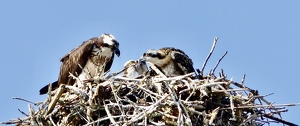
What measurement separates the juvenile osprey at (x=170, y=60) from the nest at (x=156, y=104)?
112 cm

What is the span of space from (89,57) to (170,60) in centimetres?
113

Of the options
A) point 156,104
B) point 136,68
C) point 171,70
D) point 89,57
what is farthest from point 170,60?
point 156,104

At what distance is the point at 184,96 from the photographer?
6078mm

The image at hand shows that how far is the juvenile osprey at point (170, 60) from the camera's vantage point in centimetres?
740

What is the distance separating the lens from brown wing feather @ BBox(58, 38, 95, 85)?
314 inches

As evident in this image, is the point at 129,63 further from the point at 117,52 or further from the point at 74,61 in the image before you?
the point at 74,61

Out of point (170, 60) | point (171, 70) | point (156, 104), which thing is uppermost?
point (170, 60)

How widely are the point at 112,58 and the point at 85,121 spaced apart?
2285mm

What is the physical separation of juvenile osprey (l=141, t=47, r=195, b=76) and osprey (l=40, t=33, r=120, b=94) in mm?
690

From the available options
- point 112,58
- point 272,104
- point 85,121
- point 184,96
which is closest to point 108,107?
point 85,121

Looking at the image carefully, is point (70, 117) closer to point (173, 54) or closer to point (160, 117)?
point (160, 117)

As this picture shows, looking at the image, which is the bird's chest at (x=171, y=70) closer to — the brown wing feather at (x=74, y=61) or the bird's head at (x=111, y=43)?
the bird's head at (x=111, y=43)

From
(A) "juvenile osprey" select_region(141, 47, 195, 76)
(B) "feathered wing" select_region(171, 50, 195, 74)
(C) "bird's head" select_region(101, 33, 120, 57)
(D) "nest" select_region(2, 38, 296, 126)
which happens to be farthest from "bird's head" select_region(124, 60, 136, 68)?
(D) "nest" select_region(2, 38, 296, 126)

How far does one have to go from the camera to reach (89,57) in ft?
26.4
